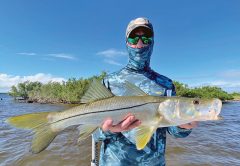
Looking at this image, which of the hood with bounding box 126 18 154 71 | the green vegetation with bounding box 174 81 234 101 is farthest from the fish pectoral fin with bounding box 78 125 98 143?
the green vegetation with bounding box 174 81 234 101

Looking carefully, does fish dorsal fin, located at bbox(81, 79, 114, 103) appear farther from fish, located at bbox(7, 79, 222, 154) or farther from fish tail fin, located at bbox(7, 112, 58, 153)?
fish tail fin, located at bbox(7, 112, 58, 153)

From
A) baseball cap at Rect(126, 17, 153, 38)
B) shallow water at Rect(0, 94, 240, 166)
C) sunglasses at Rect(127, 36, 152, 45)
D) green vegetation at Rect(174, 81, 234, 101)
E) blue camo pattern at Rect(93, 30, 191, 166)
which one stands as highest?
green vegetation at Rect(174, 81, 234, 101)

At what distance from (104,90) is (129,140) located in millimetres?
712

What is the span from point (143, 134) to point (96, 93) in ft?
2.17

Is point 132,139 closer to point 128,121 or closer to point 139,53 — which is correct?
point 128,121

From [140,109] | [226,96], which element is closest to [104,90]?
[140,109]

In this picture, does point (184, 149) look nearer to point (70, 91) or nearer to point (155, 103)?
point (155, 103)

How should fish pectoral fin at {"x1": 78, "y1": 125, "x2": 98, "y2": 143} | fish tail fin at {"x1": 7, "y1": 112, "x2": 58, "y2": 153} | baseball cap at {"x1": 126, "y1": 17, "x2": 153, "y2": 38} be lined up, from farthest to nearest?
baseball cap at {"x1": 126, "y1": 17, "x2": 153, "y2": 38} → fish pectoral fin at {"x1": 78, "y1": 125, "x2": 98, "y2": 143} → fish tail fin at {"x1": 7, "y1": 112, "x2": 58, "y2": 153}

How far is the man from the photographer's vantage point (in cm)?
301

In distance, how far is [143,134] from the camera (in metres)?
2.59

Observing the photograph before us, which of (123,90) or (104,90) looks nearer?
(104,90)

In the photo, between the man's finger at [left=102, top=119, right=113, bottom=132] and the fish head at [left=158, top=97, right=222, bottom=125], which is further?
the man's finger at [left=102, top=119, right=113, bottom=132]

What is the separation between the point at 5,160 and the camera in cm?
1136

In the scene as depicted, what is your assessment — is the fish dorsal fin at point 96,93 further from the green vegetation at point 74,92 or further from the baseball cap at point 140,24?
the green vegetation at point 74,92
